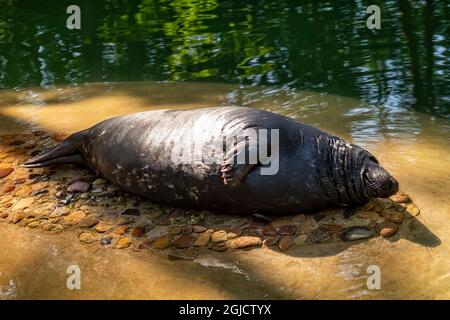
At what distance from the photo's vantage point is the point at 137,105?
701cm

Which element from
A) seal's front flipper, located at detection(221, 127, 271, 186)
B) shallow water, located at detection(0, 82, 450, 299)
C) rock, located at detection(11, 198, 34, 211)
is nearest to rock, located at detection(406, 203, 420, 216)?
shallow water, located at detection(0, 82, 450, 299)

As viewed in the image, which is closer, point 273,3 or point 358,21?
point 358,21

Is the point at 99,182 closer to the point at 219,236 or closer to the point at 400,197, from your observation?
the point at 219,236

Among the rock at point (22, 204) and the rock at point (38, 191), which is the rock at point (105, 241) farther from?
the rock at point (38, 191)

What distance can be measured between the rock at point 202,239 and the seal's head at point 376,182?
1276 millimetres

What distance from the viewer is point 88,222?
4191 millimetres

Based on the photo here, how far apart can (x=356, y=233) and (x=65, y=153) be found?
3.03m

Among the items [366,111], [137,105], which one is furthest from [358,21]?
[137,105]

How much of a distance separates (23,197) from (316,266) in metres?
2.80

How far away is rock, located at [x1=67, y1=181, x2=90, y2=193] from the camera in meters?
4.68

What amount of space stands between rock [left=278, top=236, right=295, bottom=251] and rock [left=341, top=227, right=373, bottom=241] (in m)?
0.38

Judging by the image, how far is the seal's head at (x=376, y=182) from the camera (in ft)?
12.5

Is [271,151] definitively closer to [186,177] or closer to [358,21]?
[186,177]
